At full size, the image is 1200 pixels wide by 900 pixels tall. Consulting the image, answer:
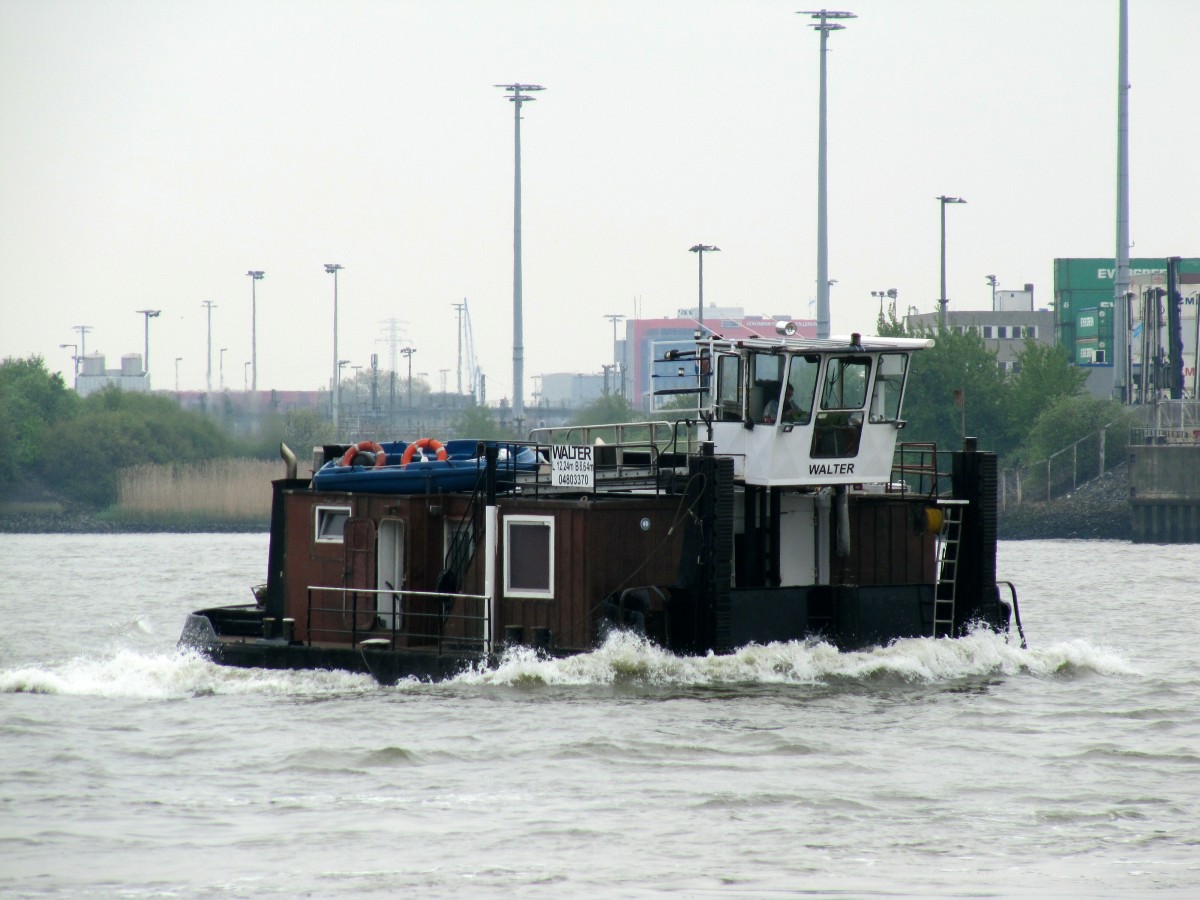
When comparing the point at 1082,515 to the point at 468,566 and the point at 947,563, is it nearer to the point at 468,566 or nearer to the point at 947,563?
the point at 947,563

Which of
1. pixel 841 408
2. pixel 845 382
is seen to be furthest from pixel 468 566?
pixel 845 382

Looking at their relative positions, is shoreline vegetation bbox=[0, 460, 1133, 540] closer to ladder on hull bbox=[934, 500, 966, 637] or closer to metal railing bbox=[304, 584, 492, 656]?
metal railing bbox=[304, 584, 492, 656]

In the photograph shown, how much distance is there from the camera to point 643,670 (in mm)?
22422

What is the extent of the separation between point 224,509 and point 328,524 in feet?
180

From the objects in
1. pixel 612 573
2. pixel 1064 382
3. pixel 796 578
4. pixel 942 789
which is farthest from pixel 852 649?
pixel 1064 382

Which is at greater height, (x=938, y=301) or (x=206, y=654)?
(x=938, y=301)

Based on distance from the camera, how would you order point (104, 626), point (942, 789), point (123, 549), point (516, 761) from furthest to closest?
1. point (123, 549)
2. point (104, 626)
3. point (516, 761)
4. point (942, 789)

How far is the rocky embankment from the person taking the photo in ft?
244

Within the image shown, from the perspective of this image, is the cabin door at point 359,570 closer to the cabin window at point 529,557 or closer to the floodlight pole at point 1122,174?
the cabin window at point 529,557

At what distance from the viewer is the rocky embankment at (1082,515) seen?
74.4m

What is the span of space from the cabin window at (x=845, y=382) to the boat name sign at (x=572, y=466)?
3.48 metres

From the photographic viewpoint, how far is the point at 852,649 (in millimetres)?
23594

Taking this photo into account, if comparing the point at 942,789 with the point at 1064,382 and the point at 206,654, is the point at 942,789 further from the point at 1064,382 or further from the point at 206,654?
the point at 1064,382

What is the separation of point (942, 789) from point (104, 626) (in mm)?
23119
